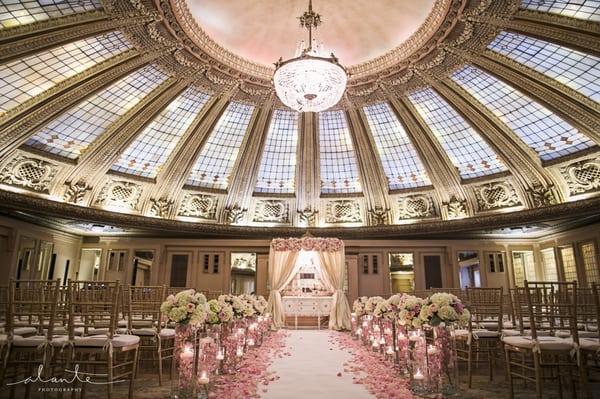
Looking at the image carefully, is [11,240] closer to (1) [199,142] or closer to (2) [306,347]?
(1) [199,142]

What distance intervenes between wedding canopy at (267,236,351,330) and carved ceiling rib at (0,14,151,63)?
10.2m

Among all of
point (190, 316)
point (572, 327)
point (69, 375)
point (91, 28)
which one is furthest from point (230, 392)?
point (91, 28)

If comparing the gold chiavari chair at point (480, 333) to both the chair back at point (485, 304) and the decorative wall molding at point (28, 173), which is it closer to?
the chair back at point (485, 304)

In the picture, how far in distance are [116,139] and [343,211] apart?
1123cm

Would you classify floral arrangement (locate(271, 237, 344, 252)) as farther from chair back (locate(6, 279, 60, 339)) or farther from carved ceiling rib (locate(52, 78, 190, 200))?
chair back (locate(6, 279, 60, 339))

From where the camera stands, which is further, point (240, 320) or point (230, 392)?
point (240, 320)

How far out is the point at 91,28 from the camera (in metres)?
11.1

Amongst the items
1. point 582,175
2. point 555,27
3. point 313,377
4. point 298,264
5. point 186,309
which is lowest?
point 313,377

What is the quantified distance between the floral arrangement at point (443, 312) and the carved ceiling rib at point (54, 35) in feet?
37.4

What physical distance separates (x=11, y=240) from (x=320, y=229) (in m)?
13.2

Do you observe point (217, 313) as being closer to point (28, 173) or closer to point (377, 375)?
point (377, 375)

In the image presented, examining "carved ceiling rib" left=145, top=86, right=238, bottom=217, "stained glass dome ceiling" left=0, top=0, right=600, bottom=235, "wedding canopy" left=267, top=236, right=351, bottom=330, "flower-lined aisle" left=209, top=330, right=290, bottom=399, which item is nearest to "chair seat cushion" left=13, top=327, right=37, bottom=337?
"flower-lined aisle" left=209, top=330, right=290, bottom=399

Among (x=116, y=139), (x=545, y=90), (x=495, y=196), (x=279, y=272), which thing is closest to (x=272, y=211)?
(x=279, y=272)

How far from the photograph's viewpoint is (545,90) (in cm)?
1291
